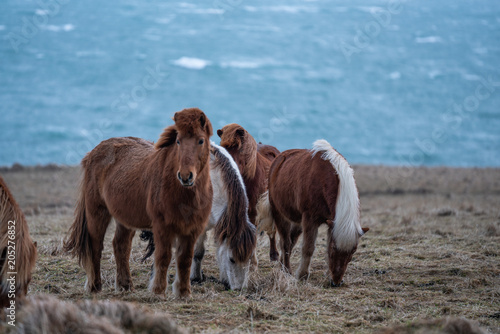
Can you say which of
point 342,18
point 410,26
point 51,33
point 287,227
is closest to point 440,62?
point 410,26

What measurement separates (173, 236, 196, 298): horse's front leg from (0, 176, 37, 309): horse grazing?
59.2 inches

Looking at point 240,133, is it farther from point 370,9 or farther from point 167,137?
point 370,9

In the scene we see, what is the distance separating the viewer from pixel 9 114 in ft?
214

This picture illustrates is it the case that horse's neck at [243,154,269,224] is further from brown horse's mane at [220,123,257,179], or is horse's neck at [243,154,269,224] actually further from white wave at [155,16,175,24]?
white wave at [155,16,175,24]

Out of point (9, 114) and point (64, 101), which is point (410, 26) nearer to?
point (64, 101)

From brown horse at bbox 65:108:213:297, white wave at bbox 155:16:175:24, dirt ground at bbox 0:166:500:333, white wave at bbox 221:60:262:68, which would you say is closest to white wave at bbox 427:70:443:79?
white wave at bbox 221:60:262:68

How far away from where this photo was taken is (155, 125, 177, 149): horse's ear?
5.25 m

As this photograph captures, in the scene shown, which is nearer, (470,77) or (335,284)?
(335,284)

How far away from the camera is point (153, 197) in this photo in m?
5.15

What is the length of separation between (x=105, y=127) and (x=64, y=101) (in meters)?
11.8

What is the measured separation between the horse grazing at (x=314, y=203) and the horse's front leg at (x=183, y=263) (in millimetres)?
1681

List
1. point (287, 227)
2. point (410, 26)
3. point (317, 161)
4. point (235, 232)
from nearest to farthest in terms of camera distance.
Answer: point (235, 232), point (317, 161), point (287, 227), point (410, 26)

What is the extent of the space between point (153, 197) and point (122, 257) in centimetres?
119

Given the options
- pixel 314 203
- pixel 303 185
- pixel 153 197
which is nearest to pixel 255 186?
pixel 303 185
